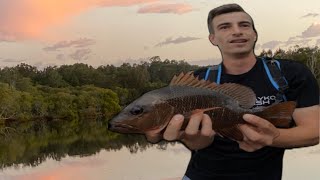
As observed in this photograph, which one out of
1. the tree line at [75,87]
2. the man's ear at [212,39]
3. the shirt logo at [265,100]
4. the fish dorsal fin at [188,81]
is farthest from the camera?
the tree line at [75,87]

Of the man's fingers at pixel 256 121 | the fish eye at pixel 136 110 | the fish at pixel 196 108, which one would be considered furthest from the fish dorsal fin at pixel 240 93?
the fish eye at pixel 136 110

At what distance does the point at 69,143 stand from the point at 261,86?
39024 mm

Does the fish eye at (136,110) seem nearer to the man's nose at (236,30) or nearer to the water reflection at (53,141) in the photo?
the man's nose at (236,30)

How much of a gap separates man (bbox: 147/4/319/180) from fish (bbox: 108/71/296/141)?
0.06 metres

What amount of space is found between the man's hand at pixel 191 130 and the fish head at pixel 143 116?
0.04m

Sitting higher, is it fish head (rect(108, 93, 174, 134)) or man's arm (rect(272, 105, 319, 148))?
fish head (rect(108, 93, 174, 134))

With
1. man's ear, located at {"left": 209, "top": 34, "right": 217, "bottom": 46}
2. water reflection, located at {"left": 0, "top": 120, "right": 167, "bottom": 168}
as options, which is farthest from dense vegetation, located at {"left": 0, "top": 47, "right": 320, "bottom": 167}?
man's ear, located at {"left": 209, "top": 34, "right": 217, "bottom": 46}

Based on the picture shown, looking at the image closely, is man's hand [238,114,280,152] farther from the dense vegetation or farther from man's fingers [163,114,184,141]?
the dense vegetation

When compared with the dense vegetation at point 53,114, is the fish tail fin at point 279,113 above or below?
above

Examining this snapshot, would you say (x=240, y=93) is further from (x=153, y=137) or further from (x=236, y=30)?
(x=153, y=137)

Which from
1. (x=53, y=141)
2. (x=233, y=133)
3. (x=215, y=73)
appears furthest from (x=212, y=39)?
(x=53, y=141)

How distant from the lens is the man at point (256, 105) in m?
2.31

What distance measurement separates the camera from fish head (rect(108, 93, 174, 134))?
2.09m

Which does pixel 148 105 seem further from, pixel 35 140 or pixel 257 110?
pixel 35 140
